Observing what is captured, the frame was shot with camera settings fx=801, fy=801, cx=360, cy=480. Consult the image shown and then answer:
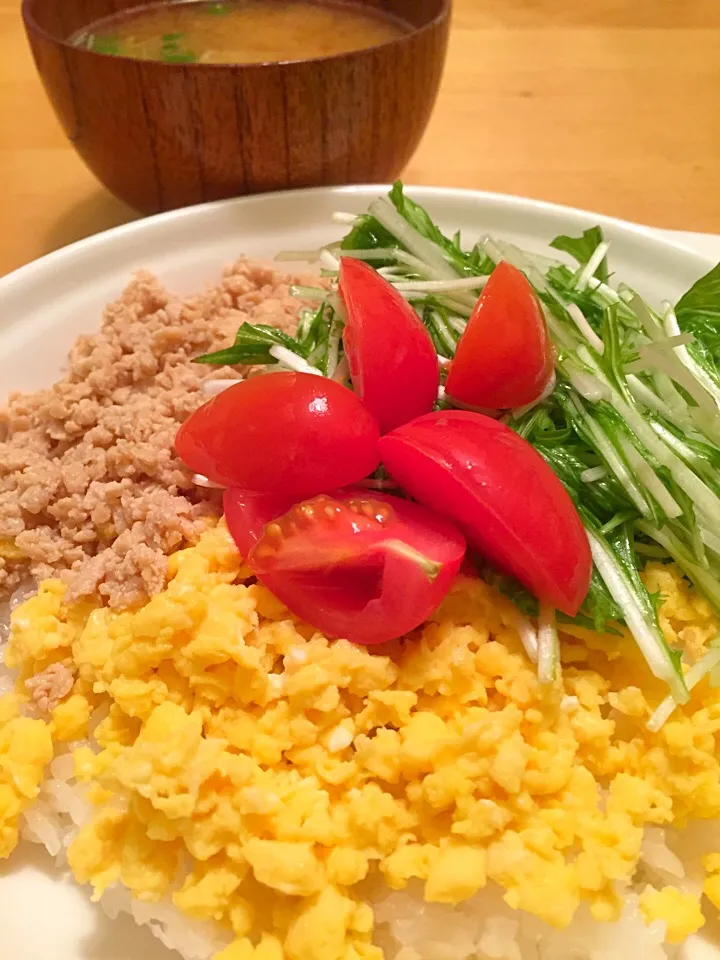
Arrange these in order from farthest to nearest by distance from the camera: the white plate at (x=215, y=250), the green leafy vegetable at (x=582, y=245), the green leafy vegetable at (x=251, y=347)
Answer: the green leafy vegetable at (x=582, y=245)
the white plate at (x=215, y=250)
the green leafy vegetable at (x=251, y=347)

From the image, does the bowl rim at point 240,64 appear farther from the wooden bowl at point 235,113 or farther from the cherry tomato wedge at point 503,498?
the cherry tomato wedge at point 503,498

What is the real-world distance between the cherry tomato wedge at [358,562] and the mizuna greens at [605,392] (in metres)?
0.17

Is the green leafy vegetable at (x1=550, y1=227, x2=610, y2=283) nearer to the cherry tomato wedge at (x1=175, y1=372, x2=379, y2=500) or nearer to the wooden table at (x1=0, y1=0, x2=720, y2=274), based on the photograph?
the wooden table at (x1=0, y1=0, x2=720, y2=274)

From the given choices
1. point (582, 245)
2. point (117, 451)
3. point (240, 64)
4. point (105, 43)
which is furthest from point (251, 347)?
point (105, 43)

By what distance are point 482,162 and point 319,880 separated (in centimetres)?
231

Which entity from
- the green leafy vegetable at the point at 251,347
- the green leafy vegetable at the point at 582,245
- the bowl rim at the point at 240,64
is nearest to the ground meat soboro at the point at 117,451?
the green leafy vegetable at the point at 251,347

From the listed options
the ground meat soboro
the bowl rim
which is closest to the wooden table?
the bowl rim

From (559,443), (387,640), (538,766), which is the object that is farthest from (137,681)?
(559,443)

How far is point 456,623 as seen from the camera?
1263mm

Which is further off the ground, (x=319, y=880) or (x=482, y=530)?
(x=482, y=530)

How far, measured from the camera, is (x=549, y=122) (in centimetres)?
284

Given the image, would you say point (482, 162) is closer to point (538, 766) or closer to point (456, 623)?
point (456, 623)

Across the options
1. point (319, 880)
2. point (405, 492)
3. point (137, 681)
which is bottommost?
point (319, 880)

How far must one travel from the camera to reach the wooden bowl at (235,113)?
1.77m
